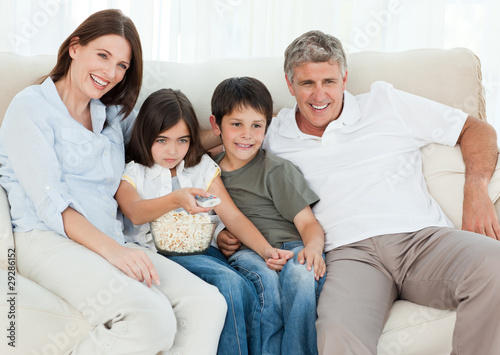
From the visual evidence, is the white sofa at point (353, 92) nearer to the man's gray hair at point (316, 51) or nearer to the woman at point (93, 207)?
the woman at point (93, 207)

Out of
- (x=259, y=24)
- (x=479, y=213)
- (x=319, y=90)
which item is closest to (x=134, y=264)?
(x=319, y=90)

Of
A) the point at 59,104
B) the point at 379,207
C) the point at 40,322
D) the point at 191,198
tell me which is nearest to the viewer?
the point at 40,322

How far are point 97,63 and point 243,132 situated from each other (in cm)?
52

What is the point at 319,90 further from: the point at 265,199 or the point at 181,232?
the point at 181,232

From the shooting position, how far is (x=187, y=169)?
1.80 m

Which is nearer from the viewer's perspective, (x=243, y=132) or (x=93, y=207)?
(x=93, y=207)

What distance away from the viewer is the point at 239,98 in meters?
1.79

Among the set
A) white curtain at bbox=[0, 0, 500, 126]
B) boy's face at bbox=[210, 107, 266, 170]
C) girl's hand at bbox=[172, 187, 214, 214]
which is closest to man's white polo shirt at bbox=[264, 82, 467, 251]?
boy's face at bbox=[210, 107, 266, 170]

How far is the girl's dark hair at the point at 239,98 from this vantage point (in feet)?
5.89

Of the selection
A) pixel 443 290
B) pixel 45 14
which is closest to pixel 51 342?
pixel 443 290

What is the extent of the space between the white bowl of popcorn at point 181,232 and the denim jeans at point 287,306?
178 mm

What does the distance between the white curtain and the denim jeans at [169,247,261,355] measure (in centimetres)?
148

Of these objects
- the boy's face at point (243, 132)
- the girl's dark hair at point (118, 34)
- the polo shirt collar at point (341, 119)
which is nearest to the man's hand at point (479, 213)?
the polo shirt collar at point (341, 119)

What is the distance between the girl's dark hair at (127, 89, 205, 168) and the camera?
5.68 ft
